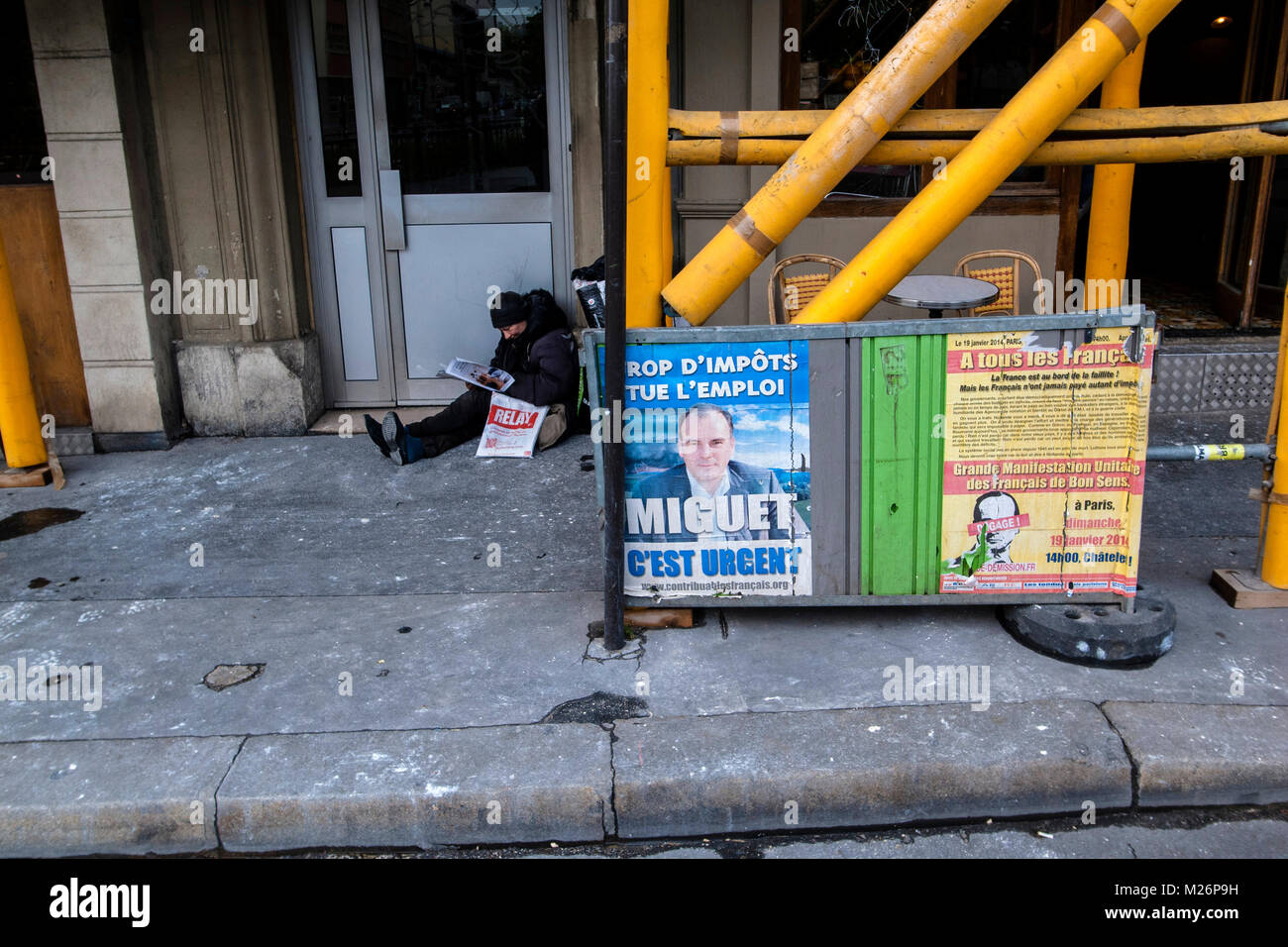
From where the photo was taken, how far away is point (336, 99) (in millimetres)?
7090

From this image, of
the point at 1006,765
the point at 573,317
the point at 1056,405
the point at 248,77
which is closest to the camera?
the point at 1006,765

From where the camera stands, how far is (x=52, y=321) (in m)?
6.93

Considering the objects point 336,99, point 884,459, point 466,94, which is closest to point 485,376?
point 466,94

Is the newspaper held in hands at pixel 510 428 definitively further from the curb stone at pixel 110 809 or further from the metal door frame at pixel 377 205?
the curb stone at pixel 110 809

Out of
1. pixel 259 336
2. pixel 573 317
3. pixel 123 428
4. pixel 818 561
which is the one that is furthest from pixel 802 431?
pixel 123 428

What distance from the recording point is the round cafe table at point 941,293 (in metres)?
5.18

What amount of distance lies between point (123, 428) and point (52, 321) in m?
0.87

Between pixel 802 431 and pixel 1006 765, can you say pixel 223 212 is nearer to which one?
pixel 802 431

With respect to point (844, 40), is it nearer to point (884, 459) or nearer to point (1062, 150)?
point (1062, 150)

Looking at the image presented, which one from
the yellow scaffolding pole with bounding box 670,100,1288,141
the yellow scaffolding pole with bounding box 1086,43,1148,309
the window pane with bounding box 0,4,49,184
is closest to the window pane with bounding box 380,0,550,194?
the window pane with bounding box 0,4,49,184

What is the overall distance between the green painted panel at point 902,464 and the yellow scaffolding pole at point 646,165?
863 millimetres

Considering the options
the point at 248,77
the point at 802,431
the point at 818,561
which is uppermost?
the point at 248,77

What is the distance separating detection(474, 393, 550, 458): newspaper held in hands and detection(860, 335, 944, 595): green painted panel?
306 centimetres

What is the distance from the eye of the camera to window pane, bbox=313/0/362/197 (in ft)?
22.8
